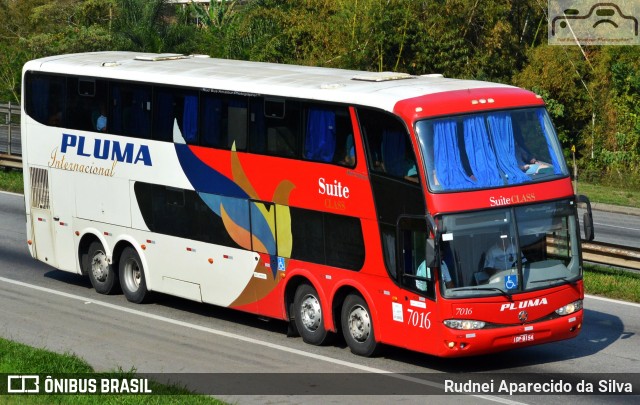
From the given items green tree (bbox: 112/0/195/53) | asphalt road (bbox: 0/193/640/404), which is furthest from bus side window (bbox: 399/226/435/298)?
green tree (bbox: 112/0/195/53)

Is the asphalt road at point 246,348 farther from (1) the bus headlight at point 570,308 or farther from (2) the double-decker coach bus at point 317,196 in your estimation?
(1) the bus headlight at point 570,308

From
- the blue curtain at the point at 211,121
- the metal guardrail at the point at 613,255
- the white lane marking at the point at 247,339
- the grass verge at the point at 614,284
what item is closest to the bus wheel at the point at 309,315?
the white lane marking at the point at 247,339

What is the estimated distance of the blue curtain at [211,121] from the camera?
19.2 meters

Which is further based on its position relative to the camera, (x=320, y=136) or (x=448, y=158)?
(x=320, y=136)

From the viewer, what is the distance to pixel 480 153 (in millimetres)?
16016

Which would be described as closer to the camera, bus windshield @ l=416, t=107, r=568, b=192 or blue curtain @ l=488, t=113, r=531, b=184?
bus windshield @ l=416, t=107, r=568, b=192

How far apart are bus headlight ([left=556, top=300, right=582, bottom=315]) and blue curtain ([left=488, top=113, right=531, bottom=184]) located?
182cm

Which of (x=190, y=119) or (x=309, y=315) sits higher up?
(x=190, y=119)

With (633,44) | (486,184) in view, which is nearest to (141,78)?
(486,184)

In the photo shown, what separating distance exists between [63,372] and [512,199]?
6.19 meters

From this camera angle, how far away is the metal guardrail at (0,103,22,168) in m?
36.2

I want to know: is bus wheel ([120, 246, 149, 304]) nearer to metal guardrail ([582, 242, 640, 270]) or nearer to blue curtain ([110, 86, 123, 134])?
blue curtain ([110, 86, 123, 134])

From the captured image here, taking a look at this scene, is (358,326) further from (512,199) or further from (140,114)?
(140,114)
